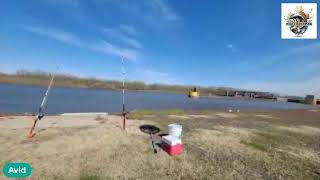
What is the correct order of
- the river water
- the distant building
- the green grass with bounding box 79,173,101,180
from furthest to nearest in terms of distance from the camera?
the distant building, the river water, the green grass with bounding box 79,173,101,180

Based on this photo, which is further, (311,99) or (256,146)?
(311,99)

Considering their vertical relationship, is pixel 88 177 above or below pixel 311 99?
above

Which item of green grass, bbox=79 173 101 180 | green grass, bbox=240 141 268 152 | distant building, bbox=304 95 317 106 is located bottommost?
distant building, bbox=304 95 317 106

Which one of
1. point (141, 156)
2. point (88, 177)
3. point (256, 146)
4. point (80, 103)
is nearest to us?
point (88, 177)

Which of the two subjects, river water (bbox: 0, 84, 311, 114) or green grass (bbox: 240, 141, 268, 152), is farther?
river water (bbox: 0, 84, 311, 114)

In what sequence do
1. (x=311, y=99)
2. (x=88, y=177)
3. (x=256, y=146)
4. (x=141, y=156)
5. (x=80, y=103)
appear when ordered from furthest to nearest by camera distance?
(x=311, y=99)
(x=80, y=103)
(x=256, y=146)
(x=141, y=156)
(x=88, y=177)

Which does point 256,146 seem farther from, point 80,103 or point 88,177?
point 80,103

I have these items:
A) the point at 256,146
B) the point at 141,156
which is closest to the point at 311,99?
the point at 256,146

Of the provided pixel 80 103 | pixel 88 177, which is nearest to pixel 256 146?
pixel 88 177

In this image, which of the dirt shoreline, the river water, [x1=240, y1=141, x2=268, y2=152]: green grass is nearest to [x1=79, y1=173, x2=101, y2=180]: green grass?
the dirt shoreline

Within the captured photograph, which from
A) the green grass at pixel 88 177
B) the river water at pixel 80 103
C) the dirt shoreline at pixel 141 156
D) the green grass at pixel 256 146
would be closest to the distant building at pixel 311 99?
the river water at pixel 80 103

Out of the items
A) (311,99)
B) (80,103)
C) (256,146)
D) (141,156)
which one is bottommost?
(311,99)

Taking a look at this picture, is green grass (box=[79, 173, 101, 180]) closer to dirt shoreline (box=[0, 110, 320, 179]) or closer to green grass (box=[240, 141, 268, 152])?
dirt shoreline (box=[0, 110, 320, 179])

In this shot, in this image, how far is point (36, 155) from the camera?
22.7 feet
